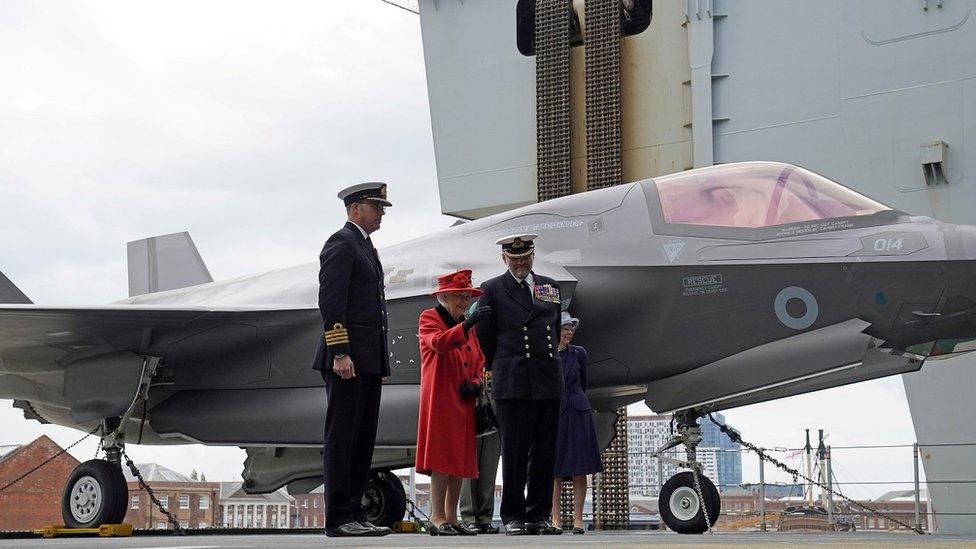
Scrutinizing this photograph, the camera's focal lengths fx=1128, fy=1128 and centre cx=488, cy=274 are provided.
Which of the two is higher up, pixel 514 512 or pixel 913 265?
pixel 913 265

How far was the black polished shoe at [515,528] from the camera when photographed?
6121mm

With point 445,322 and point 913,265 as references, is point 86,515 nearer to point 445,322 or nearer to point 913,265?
point 445,322

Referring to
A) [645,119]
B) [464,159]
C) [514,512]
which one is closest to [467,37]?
[464,159]

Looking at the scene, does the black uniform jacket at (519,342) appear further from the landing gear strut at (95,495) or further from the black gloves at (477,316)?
the landing gear strut at (95,495)

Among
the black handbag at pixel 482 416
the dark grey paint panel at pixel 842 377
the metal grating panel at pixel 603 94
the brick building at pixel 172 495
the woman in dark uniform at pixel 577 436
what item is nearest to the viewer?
the black handbag at pixel 482 416

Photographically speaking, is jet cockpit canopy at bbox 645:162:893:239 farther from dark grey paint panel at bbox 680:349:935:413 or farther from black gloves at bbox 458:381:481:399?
black gloves at bbox 458:381:481:399

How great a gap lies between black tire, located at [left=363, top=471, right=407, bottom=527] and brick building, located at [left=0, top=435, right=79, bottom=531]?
79.8 ft

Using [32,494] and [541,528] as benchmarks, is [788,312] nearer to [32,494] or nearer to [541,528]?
[541,528]

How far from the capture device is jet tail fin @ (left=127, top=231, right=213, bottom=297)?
14766 mm

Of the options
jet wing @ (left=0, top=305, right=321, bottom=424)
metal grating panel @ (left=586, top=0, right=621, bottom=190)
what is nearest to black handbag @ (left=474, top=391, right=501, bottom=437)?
jet wing @ (left=0, top=305, right=321, bottom=424)

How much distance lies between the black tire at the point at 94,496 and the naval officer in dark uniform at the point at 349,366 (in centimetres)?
417

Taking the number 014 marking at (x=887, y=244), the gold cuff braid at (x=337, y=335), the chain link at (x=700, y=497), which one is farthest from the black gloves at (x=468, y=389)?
the number 014 marking at (x=887, y=244)

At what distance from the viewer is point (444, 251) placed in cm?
899

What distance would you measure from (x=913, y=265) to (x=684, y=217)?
1595 millimetres
